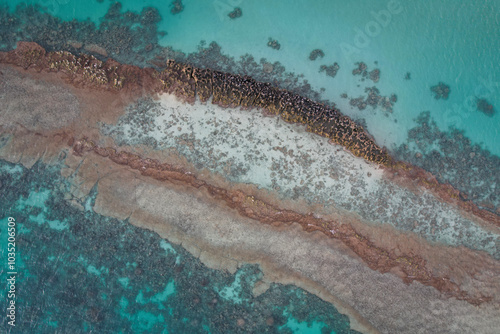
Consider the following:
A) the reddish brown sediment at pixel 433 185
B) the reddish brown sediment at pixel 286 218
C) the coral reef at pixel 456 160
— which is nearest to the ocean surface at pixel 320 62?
the coral reef at pixel 456 160

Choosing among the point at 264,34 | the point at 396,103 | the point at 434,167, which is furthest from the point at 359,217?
the point at 264,34

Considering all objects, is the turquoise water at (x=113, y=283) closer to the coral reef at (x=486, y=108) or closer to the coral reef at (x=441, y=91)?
the coral reef at (x=441, y=91)

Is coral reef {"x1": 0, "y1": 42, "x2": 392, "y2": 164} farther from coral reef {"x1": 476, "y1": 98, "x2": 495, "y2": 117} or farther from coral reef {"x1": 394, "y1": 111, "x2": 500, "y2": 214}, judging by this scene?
coral reef {"x1": 476, "y1": 98, "x2": 495, "y2": 117}

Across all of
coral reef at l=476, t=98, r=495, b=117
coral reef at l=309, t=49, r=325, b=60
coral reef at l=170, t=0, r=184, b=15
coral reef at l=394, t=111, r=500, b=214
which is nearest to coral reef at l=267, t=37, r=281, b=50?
coral reef at l=309, t=49, r=325, b=60

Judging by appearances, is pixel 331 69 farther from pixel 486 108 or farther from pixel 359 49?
pixel 486 108

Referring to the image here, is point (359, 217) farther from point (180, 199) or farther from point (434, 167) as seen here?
point (180, 199)

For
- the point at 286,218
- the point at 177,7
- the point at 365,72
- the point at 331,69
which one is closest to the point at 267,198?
the point at 286,218
